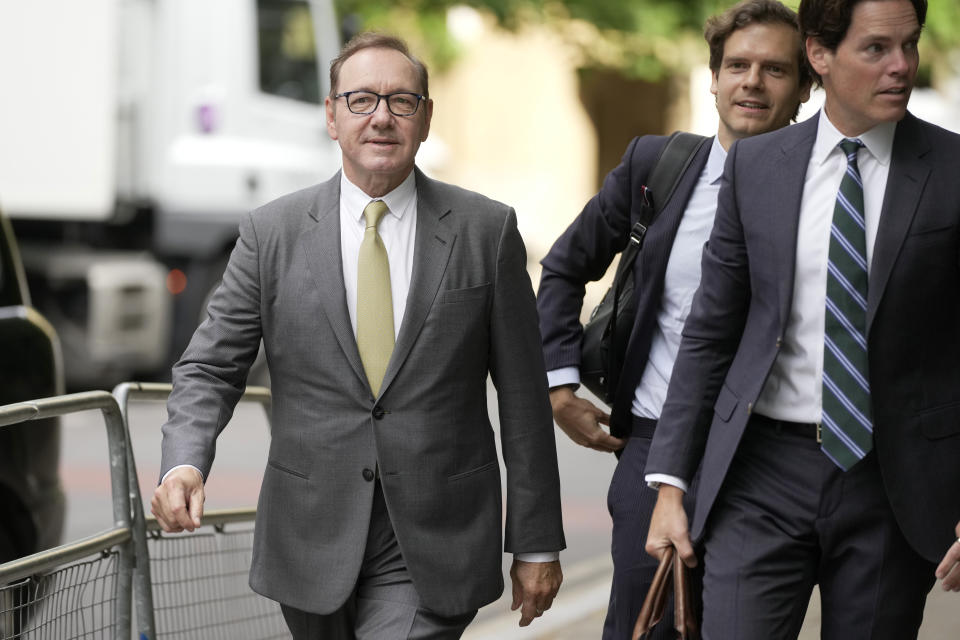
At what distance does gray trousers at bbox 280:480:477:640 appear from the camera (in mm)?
3355

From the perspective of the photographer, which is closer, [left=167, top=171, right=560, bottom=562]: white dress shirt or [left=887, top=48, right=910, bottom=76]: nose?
[left=887, top=48, right=910, bottom=76]: nose

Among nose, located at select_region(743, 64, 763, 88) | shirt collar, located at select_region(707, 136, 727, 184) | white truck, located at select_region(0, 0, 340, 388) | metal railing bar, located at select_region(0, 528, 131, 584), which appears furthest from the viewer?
white truck, located at select_region(0, 0, 340, 388)

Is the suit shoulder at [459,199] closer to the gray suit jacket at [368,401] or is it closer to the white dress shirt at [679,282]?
the gray suit jacket at [368,401]

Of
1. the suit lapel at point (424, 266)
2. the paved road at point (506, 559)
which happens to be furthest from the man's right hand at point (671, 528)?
the paved road at point (506, 559)

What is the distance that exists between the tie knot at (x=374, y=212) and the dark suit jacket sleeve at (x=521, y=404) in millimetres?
281

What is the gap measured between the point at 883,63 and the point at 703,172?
100 centimetres

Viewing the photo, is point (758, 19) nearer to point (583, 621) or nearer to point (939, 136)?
point (939, 136)

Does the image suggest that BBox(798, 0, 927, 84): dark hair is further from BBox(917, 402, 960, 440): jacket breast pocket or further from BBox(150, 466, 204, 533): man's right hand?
BBox(150, 466, 204, 533): man's right hand

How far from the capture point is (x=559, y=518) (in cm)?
356

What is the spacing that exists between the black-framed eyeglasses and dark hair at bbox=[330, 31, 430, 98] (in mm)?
58

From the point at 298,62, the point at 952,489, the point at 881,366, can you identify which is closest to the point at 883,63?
the point at 881,366

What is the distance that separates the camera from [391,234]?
345 cm

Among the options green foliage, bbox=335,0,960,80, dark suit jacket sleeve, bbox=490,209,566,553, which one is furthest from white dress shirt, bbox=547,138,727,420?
green foliage, bbox=335,0,960,80

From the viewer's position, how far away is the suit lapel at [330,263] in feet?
10.9
